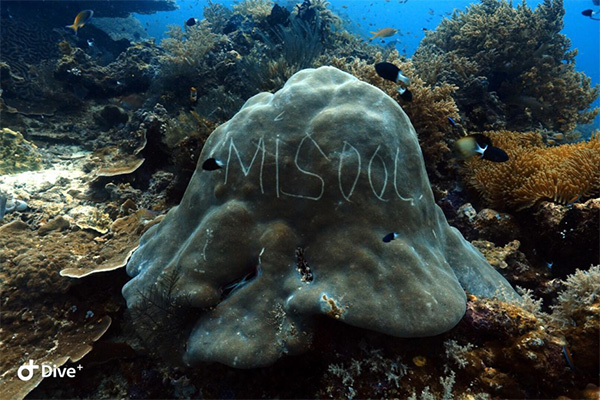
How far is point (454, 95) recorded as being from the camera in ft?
21.8

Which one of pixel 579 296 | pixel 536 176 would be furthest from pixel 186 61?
pixel 579 296

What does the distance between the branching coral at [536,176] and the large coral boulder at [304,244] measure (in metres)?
1.62

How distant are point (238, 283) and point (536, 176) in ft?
13.5

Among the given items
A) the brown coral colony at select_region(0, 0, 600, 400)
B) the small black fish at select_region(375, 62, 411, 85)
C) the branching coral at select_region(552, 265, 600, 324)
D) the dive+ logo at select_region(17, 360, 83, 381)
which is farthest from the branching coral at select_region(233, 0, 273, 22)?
the branching coral at select_region(552, 265, 600, 324)

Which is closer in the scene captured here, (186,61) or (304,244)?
(304,244)

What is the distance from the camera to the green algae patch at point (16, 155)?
641 cm

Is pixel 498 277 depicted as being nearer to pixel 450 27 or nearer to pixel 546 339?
pixel 546 339

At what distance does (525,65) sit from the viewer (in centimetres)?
781

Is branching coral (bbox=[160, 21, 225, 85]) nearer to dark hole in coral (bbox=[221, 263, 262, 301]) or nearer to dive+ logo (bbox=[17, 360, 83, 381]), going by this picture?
dive+ logo (bbox=[17, 360, 83, 381])

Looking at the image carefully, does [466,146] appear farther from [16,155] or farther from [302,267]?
[16,155]

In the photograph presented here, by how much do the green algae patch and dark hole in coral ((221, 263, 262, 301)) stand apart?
6576 mm

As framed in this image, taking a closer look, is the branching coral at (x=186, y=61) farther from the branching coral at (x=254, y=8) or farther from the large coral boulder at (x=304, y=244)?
the large coral boulder at (x=304, y=244)

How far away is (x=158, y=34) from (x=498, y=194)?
52.5 m

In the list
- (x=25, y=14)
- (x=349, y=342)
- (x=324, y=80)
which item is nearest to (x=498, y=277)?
(x=349, y=342)
